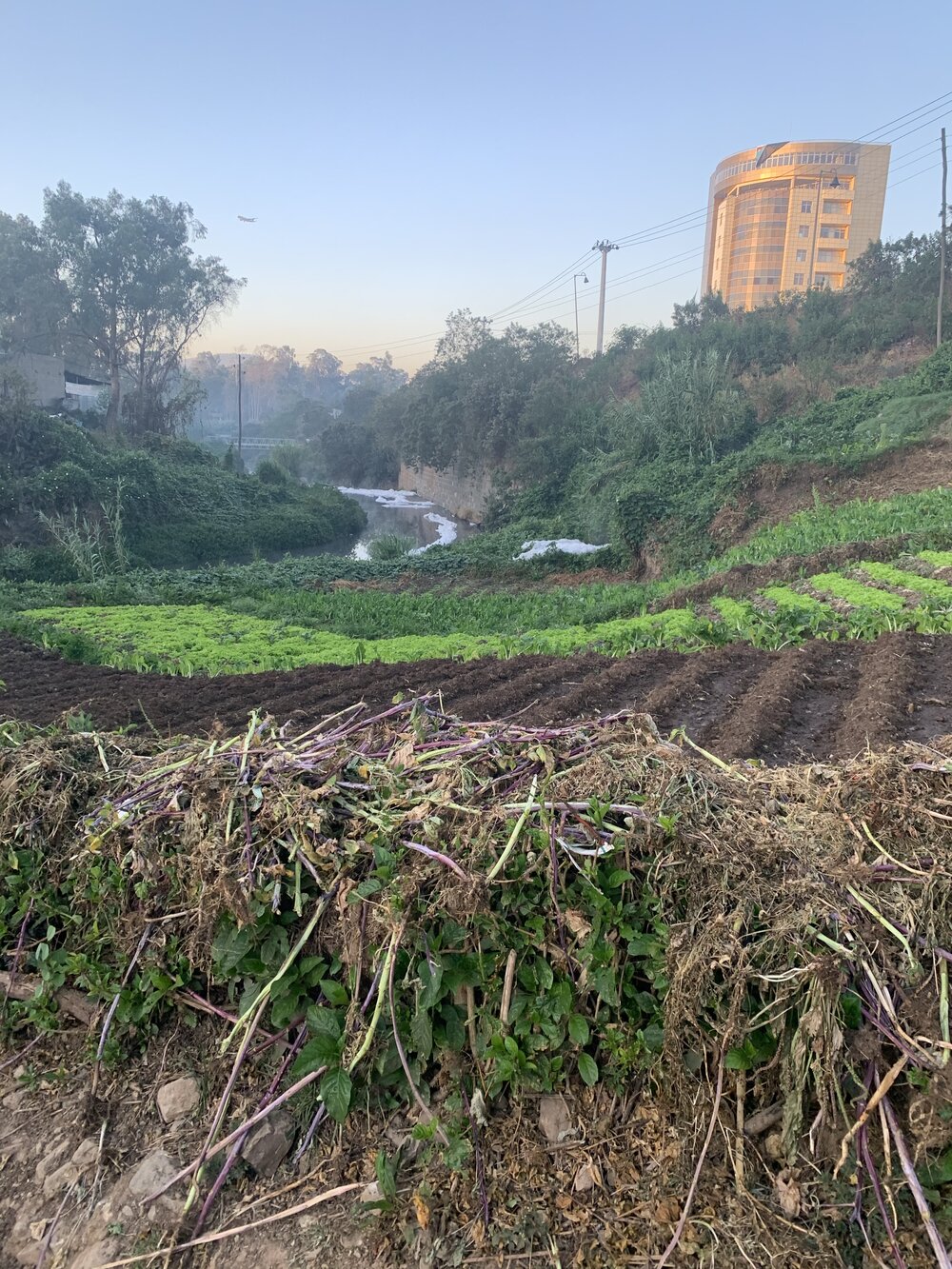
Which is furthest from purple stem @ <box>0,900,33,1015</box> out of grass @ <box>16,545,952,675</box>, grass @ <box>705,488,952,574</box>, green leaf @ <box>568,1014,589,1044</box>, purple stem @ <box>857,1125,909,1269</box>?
grass @ <box>705,488,952,574</box>

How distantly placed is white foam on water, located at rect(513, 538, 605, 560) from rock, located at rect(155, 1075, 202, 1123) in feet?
67.3

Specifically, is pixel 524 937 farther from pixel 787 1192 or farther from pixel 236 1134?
pixel 236 1134

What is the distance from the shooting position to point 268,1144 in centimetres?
234

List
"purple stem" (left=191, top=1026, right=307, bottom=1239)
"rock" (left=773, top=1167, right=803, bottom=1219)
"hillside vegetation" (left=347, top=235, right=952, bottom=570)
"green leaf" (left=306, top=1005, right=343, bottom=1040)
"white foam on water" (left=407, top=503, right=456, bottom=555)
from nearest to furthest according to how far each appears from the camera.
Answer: "rock" (left=773, top=1167, right=803, bottom=1219) < "purple stem" (left=191, top=1026, right=307, bottom=1239) < "green leaf" (left=306, top=1005, right=343, bottom=1040) < "hillside vegetation" (left=347, top=235, right=952, bottom=570) < "white foam on water" (left=407, top=503, right=456, bottom=555)

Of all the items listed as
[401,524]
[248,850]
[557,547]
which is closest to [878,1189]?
[248,850]

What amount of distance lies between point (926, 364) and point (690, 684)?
22.0 meters

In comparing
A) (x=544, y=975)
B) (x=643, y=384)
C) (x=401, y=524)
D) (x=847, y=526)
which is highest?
(x=643, y=384)

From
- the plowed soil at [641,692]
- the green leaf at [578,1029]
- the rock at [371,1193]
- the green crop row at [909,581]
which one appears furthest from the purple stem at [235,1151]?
the green crop row at [909,581]

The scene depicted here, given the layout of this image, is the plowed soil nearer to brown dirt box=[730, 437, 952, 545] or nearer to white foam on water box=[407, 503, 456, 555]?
brown dirt box=[730, 437, 952, 545]

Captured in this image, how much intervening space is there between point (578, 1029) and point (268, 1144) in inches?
39.5

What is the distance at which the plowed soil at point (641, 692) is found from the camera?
6.17 meters

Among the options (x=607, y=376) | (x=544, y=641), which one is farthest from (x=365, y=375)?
(x=544, y=641)

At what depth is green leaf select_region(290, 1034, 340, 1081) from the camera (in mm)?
2354

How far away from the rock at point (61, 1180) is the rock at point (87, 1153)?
0.02 meters
